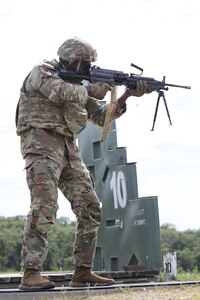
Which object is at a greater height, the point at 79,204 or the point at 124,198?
the point at 124,198

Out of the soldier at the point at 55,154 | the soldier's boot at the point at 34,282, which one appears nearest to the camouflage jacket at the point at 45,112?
the soldier at the point at 55,154

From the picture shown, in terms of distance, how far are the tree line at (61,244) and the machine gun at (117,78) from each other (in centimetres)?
5526

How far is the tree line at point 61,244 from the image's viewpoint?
2677 inches

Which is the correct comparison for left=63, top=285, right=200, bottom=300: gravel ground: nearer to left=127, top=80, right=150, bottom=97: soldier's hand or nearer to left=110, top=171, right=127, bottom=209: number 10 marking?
left=127, top=80, right=150, bottom=97: soldier's hand

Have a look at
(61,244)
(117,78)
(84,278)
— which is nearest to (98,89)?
(117,78)

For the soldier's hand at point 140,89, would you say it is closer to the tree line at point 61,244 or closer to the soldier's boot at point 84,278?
the soldier's boot at point 84,278

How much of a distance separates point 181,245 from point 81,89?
7570 cm

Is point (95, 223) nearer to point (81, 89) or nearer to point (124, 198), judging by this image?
point (81, 89)

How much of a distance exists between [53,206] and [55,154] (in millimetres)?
408

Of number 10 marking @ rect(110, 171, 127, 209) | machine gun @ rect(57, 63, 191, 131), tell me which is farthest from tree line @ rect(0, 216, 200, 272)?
machine gun @ rect(57, 63, 191, 131)

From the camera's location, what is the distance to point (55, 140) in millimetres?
7164

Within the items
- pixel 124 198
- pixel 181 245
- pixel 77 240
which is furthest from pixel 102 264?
pixel 181 245

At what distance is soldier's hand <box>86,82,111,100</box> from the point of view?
24.1 ft

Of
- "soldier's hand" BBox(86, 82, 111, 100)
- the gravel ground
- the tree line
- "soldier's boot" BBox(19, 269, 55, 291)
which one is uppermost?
the tree line
